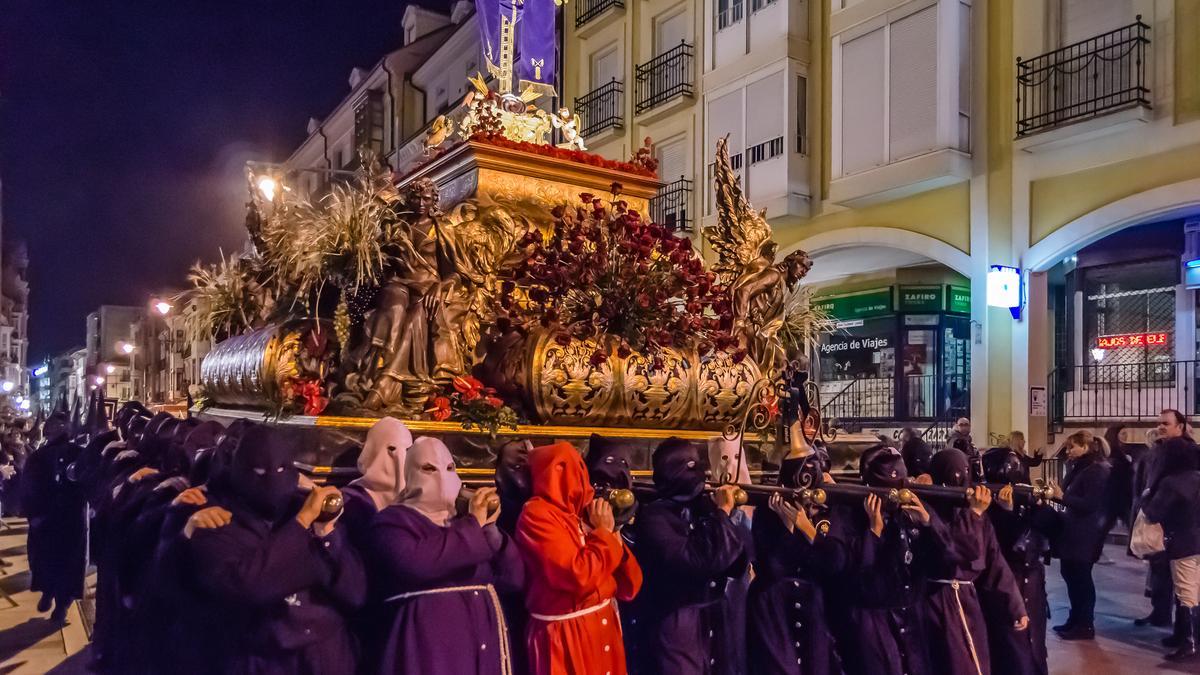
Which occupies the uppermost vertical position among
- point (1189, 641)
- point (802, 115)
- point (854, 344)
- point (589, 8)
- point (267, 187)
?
point (589, 8)

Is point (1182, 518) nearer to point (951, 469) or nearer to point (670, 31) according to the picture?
point (951, 469)

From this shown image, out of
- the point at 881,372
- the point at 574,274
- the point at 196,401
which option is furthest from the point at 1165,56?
the point at 196,401

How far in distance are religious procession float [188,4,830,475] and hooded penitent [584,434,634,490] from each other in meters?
0.80

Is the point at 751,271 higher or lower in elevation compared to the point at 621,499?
higher

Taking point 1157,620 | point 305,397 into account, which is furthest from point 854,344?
point 305,397

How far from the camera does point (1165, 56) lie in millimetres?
10711

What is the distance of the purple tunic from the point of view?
11.0 feet

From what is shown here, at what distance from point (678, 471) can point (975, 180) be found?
397 inches

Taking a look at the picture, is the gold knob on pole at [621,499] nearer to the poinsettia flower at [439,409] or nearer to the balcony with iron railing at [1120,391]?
the poinsettia flower at [439,409]

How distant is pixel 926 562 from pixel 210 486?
3.09m

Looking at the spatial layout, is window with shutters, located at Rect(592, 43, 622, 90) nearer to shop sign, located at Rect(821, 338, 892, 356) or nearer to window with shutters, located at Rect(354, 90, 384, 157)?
shop sign, located at Rect(821, 338, 892, 356)

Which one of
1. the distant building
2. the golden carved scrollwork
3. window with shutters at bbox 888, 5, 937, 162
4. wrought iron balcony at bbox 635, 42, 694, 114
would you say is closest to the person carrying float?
the golden carved scrollwork

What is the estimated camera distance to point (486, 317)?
5.42 metres

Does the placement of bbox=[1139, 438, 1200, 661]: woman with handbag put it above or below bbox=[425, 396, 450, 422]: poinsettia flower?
below
